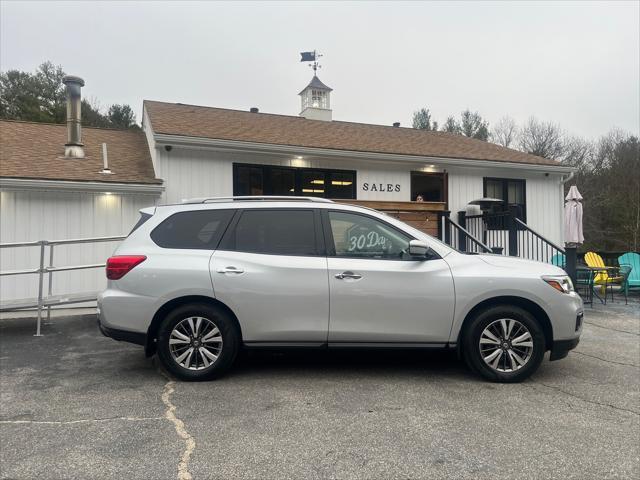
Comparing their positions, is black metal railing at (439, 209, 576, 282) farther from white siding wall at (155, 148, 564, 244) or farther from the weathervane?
the weathervane

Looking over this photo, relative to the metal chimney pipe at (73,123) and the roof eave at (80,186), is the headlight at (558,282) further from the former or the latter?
Answer: the metal chimney pipe at (73,123)

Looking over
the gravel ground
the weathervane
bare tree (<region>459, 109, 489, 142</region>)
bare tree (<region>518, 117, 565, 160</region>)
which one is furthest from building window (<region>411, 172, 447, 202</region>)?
bare tree (<region>459, 109, 489, 142</region>)

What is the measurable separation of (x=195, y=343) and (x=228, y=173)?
19.1ft

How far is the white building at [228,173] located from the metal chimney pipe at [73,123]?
132 mm

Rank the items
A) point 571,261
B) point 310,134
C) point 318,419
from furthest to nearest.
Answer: point 310,134, point 571,261, point 318,419

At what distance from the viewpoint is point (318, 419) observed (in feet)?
11.0

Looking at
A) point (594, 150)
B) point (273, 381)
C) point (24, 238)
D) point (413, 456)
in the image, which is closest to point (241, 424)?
point (273, 381)

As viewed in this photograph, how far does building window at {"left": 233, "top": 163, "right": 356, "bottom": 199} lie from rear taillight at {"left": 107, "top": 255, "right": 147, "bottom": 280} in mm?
5316

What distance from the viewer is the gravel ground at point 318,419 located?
268 centimetres

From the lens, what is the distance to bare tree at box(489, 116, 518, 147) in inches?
1567

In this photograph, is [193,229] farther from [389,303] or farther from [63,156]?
[63,156]

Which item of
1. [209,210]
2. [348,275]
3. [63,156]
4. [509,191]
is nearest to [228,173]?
[63,156]

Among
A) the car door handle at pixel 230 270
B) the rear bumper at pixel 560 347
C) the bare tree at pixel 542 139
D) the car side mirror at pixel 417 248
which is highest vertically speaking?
the bare tree at pixel 542 139

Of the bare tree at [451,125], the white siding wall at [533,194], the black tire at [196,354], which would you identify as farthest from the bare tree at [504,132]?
the black tire at [196,354]
